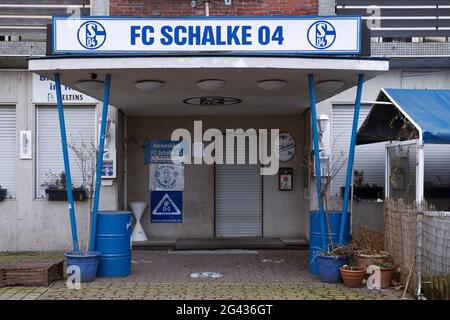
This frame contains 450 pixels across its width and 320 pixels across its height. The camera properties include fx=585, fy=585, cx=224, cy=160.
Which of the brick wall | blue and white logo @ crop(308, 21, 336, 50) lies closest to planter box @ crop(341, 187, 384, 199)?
the brick wall

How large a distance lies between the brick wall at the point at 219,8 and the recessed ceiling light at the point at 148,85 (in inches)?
122

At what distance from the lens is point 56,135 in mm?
12219

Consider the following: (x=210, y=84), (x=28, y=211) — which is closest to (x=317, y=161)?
(x=210, y=84)

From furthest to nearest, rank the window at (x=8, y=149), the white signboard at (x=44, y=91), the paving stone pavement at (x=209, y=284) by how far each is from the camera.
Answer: the window at (x=8, y=149), the white signboard at (x=44, y=91), the paving stone pavement at (x=209, y=284)

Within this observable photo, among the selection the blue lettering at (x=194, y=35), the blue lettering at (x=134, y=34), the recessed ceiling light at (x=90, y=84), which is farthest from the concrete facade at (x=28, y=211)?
the blue lettering at (x=194, y=35)

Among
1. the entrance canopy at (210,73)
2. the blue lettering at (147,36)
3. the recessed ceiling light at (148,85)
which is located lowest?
the recessed ceiling light at (148,85)

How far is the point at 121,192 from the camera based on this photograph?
12.6 metres

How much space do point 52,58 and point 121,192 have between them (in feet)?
15.6

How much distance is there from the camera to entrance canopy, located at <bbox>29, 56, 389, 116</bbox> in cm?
823

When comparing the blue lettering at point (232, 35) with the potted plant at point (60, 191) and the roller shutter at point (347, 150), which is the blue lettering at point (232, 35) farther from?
the potted plant at point (60, 191)

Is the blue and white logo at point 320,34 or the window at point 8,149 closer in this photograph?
the blue and white logo at point 320,34

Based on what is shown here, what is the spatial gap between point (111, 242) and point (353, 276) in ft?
11.8

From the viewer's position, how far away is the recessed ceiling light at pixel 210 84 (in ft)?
30.0

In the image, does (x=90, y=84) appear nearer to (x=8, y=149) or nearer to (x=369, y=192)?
(x=8, y=149)
